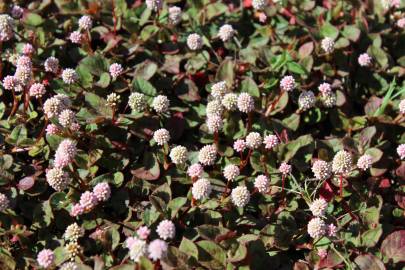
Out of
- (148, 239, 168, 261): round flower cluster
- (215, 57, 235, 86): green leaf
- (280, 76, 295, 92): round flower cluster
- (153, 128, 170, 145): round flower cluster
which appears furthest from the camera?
(215, 57, 235, 86): green leaf

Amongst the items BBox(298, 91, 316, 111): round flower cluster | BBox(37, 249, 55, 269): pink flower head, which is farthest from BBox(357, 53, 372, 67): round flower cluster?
BBox(37, 249, 55, 269): pink flower head

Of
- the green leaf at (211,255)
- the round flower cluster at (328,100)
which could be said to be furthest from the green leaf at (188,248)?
the round flower cluster at (328,100)

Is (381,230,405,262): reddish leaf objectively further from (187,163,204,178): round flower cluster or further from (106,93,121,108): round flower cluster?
(106,93,121,108): round flower cluster

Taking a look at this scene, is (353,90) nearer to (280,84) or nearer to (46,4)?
(280,84)

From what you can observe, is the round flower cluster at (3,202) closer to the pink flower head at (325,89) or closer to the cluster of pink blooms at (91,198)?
the cluster of pink blooms at (91,198)

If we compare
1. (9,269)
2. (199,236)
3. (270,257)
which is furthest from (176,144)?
(9,269)
